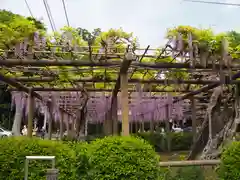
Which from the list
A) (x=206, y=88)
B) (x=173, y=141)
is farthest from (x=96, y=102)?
(x=173, y=141)

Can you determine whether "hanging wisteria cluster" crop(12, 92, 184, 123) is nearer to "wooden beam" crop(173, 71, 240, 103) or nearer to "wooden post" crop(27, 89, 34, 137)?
"wooden beam" crop(173, 71, 240, 103)

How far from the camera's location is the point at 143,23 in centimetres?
618

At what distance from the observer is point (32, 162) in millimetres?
3861

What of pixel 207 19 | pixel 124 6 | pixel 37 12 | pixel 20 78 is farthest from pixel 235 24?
pixel 20 78

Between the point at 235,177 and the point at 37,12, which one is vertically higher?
the point at 37,12

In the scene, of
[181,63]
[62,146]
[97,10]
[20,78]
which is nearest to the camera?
[62,146]

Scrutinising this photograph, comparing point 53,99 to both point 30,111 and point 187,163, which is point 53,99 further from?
point 187,163

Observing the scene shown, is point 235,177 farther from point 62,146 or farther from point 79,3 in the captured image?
point 79,3

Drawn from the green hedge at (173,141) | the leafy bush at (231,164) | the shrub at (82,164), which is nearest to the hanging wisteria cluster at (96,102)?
the green hedge at (173,141)

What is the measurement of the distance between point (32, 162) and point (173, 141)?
12.1 metres

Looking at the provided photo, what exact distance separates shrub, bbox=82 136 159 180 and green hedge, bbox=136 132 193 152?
35.0 feet

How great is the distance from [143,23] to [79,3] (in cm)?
145

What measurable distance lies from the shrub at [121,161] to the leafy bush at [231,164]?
3.87 ft

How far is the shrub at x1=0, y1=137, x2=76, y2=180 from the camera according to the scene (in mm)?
3834
